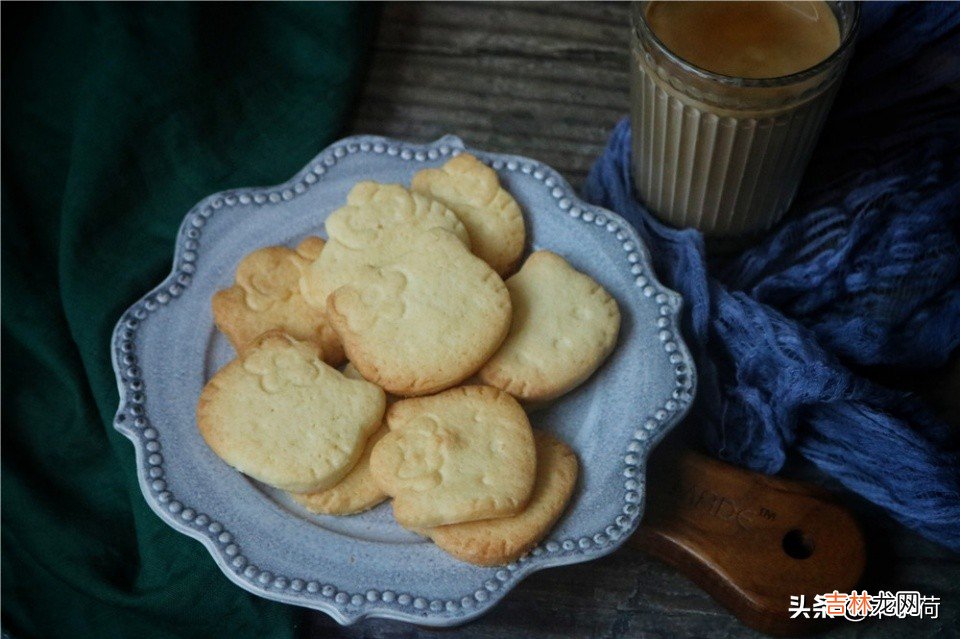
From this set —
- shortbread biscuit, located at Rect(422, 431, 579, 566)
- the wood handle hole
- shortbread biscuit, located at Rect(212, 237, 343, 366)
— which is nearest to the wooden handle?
the wood handle hole

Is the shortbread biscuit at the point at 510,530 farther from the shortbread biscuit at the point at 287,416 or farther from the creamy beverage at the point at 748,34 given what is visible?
the creamy beverage at the point at 748,34

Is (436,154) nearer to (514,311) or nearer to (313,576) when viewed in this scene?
(514,311)

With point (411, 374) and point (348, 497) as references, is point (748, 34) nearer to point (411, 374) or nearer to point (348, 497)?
point (411, 374)

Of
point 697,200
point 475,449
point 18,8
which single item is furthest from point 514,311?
point 18,8

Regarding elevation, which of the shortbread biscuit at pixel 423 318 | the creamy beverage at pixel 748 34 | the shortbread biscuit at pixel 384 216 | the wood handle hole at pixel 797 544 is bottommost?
the wood handle hole at pixel 797 544

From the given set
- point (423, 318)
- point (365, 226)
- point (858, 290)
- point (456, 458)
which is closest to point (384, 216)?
point (365, 226)

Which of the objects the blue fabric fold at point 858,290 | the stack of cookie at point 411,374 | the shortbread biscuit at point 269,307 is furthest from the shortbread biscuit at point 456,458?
the blue fabric fold at point 858,290

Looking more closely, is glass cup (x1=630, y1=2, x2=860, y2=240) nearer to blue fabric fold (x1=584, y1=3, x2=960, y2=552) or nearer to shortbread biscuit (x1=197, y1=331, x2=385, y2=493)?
blue fabric fold (x1=584, y1=3, x2=960, y2=552)
